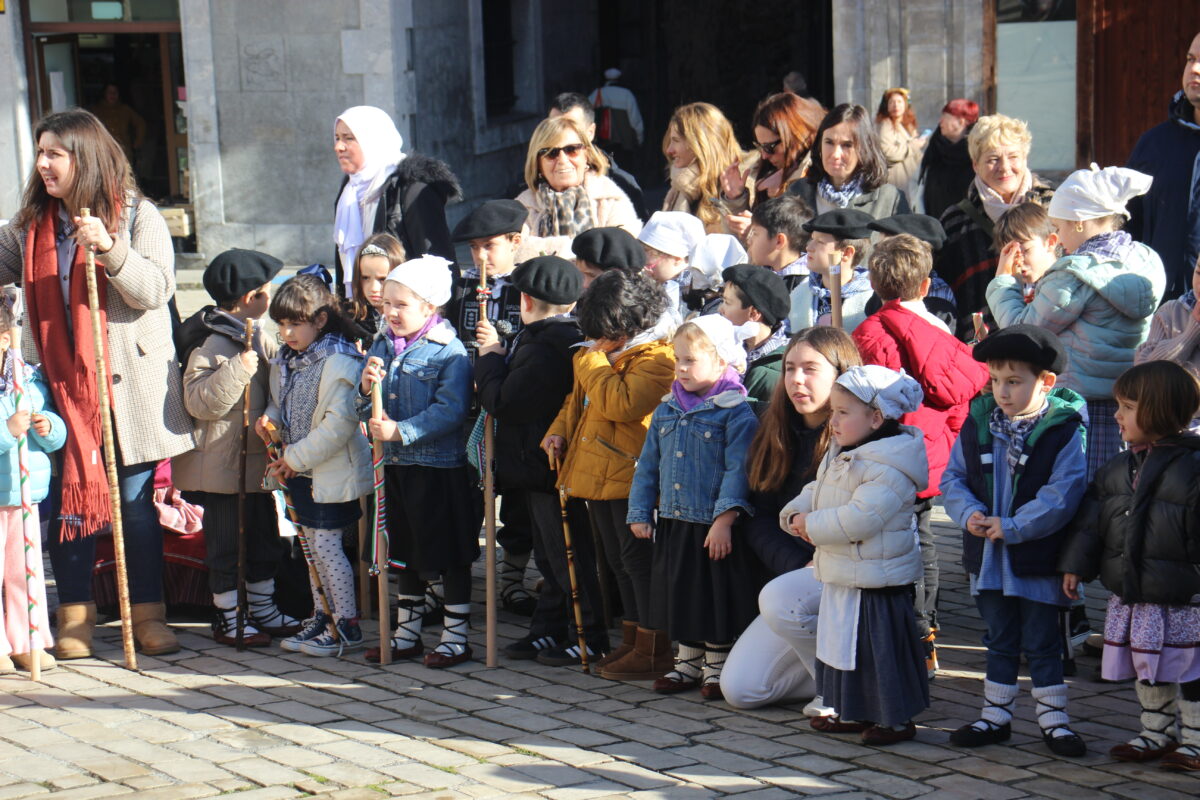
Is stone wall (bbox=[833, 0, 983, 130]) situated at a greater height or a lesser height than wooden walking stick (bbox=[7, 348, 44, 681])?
greater

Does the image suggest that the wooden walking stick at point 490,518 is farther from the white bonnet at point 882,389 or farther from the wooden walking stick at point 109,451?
the white bonnet at point 882,389

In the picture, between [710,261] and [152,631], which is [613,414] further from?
[152,631]

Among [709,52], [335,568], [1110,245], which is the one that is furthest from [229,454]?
[709,52]

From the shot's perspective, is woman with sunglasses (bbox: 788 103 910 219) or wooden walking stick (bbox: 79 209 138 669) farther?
woman with sunglasses (bbox: 788 103 910 219)

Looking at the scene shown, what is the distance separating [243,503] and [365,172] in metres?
1.79

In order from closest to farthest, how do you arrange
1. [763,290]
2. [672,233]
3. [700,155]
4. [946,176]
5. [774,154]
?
[763,290] → [672,233] → [774,154] → [700,155] → [946,176]

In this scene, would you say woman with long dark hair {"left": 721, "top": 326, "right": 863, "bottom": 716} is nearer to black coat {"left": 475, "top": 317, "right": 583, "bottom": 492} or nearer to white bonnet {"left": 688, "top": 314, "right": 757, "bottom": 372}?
white bonnet {"left": 688, "top": 314, "right": 757, "bottom": 372}

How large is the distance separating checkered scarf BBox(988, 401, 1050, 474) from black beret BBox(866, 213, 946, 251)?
50.2 inches

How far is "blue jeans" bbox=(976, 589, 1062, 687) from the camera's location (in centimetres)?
514

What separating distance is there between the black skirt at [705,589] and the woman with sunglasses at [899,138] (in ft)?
13.3

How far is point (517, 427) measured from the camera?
630 centimetres

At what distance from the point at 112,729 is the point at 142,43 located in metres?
11.9

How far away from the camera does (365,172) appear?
7.55 metres

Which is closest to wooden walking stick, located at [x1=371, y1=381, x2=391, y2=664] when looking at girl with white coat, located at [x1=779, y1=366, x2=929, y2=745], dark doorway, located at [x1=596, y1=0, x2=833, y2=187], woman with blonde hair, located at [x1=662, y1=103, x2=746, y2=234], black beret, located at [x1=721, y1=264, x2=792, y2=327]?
black beret, located at [x1=721, y1=264, x2=792, y2=327]
